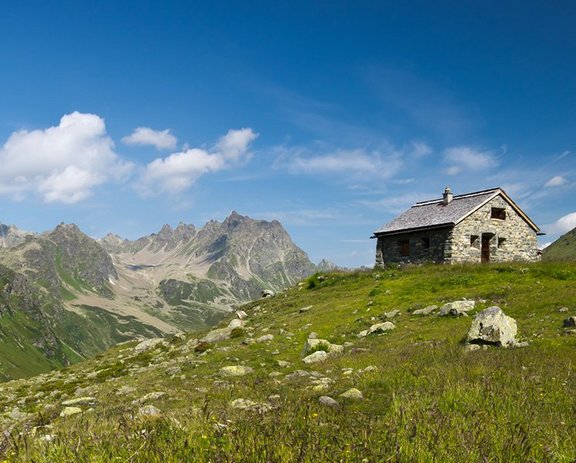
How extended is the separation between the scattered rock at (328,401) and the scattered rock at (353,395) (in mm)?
450

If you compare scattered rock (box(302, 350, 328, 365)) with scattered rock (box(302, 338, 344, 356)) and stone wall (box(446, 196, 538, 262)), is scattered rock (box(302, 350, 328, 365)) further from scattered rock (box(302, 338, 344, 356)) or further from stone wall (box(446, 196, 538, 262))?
stone wall (box(446, 196, 538, 262))

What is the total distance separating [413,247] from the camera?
1716 inches

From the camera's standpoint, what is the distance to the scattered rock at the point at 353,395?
394 inches

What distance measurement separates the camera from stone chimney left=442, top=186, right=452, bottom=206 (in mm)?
45594

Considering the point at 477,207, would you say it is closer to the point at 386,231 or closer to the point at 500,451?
the point at 386,231

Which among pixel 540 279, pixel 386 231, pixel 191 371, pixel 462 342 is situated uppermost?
pixel 386 231

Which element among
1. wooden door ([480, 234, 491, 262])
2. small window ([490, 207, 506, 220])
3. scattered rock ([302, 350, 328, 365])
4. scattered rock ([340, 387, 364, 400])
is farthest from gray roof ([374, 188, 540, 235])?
scattered rock ([340, 387, 364, 400])

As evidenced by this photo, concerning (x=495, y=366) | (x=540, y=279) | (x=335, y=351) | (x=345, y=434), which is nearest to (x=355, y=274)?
(x=540, y=279)

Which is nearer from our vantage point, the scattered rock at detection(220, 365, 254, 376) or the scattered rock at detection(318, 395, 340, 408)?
the scattered rock at detection(318, 395, 340, 408)

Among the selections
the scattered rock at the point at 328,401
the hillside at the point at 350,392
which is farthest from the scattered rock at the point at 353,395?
the scattered rock at the point at 328,401

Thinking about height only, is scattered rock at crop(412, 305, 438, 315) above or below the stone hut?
below

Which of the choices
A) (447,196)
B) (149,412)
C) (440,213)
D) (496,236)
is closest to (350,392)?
(149,412)

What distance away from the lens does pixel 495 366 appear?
35.7 ft

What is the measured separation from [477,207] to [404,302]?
18.1m
